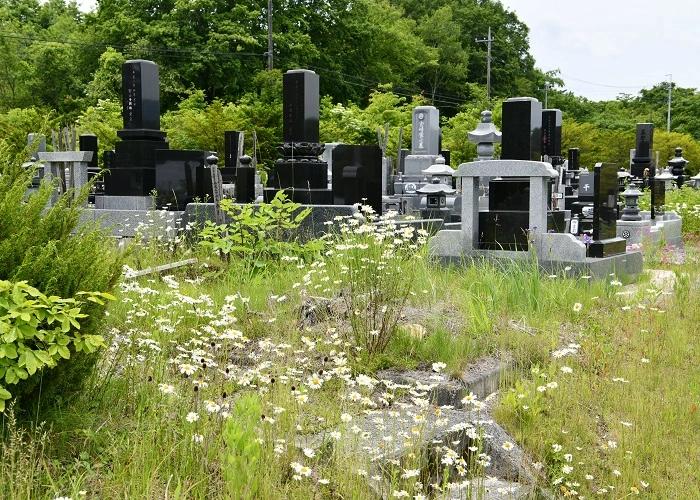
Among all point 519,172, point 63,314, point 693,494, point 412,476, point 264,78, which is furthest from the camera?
point 264,78

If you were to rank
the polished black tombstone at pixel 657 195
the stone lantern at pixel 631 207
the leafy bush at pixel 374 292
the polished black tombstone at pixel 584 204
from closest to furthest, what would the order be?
the leafy bush at pixel 374 292
the polished black tombstone at pixel 584 204
the stone lantern at pixel 631 207
the polished black tombstone at pixel 657 195

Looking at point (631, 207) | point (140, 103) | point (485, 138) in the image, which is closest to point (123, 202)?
point (140, 103)

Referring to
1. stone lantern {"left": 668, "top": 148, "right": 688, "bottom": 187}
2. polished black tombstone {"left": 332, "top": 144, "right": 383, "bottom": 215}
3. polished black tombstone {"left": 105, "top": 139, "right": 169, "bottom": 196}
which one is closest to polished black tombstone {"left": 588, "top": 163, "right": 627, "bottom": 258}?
polished black tombstone {"left": 332, "top": 144, "right": 383, "bottom": 215}

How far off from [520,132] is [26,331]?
9.20 meters

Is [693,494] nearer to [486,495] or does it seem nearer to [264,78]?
[486,495]

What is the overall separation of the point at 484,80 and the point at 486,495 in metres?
56.2

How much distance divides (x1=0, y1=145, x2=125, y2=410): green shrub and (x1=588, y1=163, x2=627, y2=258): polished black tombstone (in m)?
6.75

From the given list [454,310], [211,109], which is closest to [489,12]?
[211,109]

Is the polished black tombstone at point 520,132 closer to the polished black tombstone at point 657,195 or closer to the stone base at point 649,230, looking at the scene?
the stone base at point 649,230

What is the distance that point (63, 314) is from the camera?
9.95 ft

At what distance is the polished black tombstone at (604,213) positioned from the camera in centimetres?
919

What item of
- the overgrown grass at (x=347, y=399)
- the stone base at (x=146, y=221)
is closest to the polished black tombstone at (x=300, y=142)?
the stone base at (x=146, y=221)

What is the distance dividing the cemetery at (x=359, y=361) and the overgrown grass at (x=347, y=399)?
2 cm

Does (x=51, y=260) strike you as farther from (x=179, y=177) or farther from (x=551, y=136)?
(x=551, y=136)
